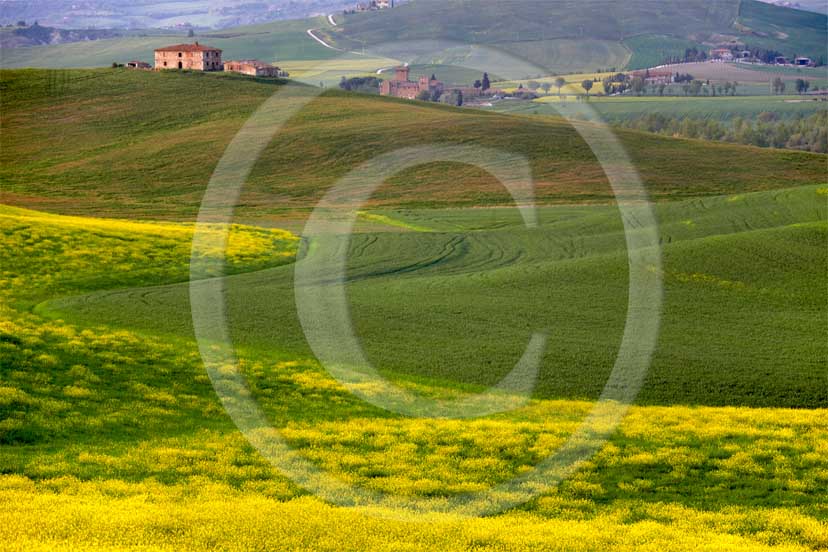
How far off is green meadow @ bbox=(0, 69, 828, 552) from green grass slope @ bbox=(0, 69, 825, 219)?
6.74 meters

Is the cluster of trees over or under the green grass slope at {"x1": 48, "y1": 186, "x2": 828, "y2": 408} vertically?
over

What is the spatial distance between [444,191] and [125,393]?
278 ft

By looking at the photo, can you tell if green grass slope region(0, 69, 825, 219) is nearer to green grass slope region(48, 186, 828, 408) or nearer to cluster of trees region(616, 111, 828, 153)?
green grass slope region(48, 186, 828, 408)

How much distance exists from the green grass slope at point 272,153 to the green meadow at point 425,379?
6.74m

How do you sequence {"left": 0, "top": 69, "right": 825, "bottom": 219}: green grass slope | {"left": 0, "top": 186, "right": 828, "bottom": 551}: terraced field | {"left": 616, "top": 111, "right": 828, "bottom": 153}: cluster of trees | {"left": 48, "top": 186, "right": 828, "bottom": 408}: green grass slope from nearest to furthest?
{"left": 0, "top": 186, "right": 828, "bottom": 551}: terraced field
{"left": 48, "top": 186, "right": 828, "bottom": 408}: green grass slope
{"left": 0, "top": 69, "right": 825, "bottom": 219}: green grass slope
{"left": 616, "top": 111, "right": 828, "bottom": 153}: cluster of trees

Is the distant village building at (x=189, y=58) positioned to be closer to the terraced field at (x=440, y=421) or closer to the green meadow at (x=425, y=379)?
the green meadow at (x=425, y=379)

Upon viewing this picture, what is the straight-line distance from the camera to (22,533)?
19.3 metres

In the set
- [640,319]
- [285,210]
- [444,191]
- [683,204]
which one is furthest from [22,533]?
[444,191]

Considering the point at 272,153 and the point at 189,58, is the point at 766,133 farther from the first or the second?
the point at 189,58

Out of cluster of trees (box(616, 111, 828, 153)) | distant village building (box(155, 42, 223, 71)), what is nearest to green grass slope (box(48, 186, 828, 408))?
cluster of trees (box(616, 111, 828, 153))

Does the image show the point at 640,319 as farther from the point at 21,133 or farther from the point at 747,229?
the point at 21,133

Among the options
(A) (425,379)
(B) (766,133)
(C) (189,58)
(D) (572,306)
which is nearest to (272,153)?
(C) (189,58)

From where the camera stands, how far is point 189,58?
647 feet

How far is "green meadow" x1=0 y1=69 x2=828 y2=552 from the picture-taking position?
21969mm
